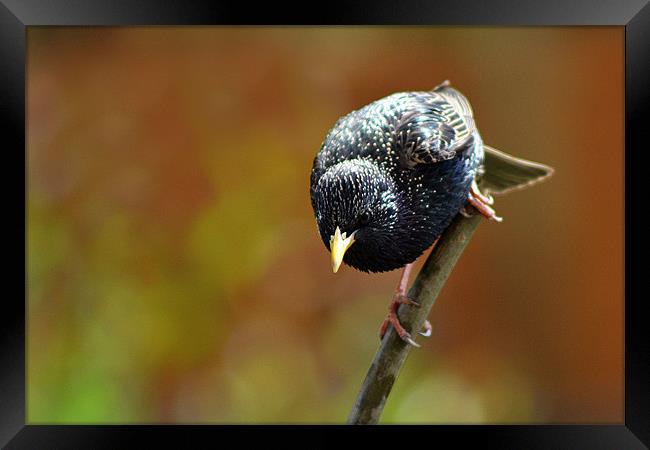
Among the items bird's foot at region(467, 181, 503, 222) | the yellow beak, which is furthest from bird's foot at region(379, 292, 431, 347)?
bird's foot at region(467, 181, 503, 222)

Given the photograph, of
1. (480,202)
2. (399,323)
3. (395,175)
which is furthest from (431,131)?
(399,323)

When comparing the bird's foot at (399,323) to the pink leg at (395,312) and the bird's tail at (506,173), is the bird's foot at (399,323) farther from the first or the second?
the bird's tail at (506,173)

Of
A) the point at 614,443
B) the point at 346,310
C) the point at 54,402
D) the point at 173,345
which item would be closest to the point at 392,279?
the point at 346,310

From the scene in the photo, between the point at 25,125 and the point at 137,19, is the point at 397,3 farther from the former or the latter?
the point at 25,125

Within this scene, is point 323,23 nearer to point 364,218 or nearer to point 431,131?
point 431,131

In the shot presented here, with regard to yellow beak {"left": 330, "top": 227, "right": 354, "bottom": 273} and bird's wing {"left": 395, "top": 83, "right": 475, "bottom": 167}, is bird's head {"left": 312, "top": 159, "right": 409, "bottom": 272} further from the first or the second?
bird's wing {"left": 395, "top": 83, "right": 475, "bottom": 167}
